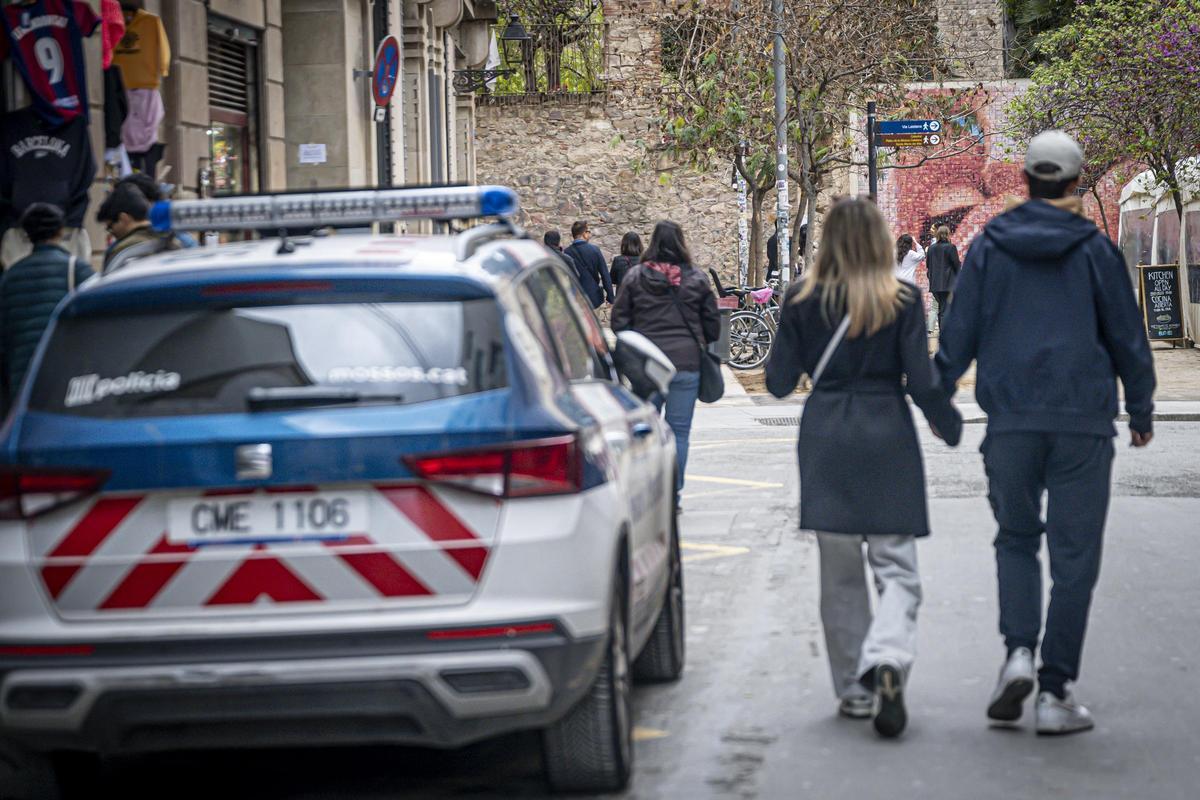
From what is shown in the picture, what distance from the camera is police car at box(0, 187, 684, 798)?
4.61 m

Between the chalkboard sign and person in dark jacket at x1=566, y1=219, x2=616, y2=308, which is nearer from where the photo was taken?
person in dark jacket at x1=566, y1=219, x2=616, y2=308

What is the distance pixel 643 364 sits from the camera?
660 centimetres

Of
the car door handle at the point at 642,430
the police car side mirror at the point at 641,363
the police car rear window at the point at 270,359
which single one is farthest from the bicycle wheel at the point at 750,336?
the police car rear window at the point at 270,359

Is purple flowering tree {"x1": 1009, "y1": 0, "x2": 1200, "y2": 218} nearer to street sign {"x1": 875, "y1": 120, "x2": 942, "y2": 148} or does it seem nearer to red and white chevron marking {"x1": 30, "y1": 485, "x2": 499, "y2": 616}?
street sign {"x1": 875, "y1": 120, "x2": 942, "y2": 148}

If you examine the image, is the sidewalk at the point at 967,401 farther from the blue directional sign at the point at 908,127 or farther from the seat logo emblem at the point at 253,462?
the seat logo emblem at the point at 253,462

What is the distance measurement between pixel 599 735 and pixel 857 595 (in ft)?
4.77

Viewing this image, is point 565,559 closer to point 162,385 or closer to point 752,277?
point 162,385

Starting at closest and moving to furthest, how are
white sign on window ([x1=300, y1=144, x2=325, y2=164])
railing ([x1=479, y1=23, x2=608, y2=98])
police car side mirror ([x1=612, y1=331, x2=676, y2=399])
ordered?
police car side mirror ([x1=612, y1=331, x2=676, y2=399])
white sign on window ([x1=300, y1=144, x2=325, y2=164])
railing ([x1=479, y1=23, x2=608, y2=98])

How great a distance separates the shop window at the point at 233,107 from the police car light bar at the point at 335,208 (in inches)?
408

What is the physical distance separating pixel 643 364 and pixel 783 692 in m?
1.30

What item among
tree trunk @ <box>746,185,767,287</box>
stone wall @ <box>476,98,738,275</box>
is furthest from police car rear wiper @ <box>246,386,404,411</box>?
stone wall @ <box>476,98,738,275</box>

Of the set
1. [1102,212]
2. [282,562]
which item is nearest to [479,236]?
[282,562]

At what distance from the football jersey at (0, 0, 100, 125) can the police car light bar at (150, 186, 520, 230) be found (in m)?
5.67

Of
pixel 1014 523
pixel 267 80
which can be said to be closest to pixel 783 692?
pixel 1014 523
